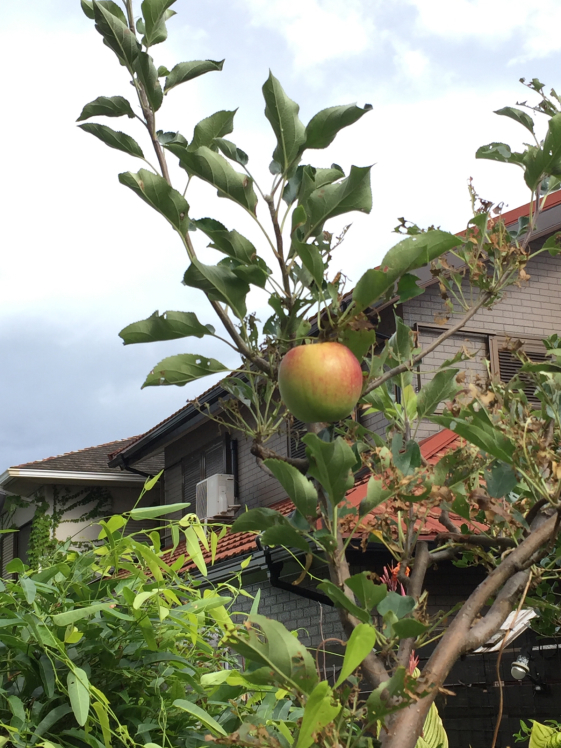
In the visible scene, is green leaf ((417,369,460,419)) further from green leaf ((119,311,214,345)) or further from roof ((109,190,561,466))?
roof ((109,190,561,466))

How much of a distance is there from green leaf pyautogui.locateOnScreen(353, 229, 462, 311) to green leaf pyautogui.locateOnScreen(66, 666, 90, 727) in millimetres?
774

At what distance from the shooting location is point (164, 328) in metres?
1.40

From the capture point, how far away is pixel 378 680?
1288 mm

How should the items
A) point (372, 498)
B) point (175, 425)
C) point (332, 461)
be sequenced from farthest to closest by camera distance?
point (175, 425) < point (372, 498) < point (332, 461)

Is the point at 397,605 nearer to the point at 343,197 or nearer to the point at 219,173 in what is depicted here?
the point at 343,197

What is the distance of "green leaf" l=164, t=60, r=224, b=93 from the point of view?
1.61m

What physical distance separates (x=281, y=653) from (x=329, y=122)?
909 mm

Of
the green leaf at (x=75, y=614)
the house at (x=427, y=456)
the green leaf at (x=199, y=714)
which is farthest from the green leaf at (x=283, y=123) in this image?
the house at (x=427, y=456)

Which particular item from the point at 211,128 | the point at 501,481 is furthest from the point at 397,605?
the point at 211,128

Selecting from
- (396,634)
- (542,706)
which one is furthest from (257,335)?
(542,706)

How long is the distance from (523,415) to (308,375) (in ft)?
3.36

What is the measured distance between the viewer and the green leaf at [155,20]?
1.55 m

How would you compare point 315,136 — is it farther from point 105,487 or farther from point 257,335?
point 105,487

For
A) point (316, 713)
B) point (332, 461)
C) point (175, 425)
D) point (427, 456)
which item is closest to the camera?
point (316, 713)
